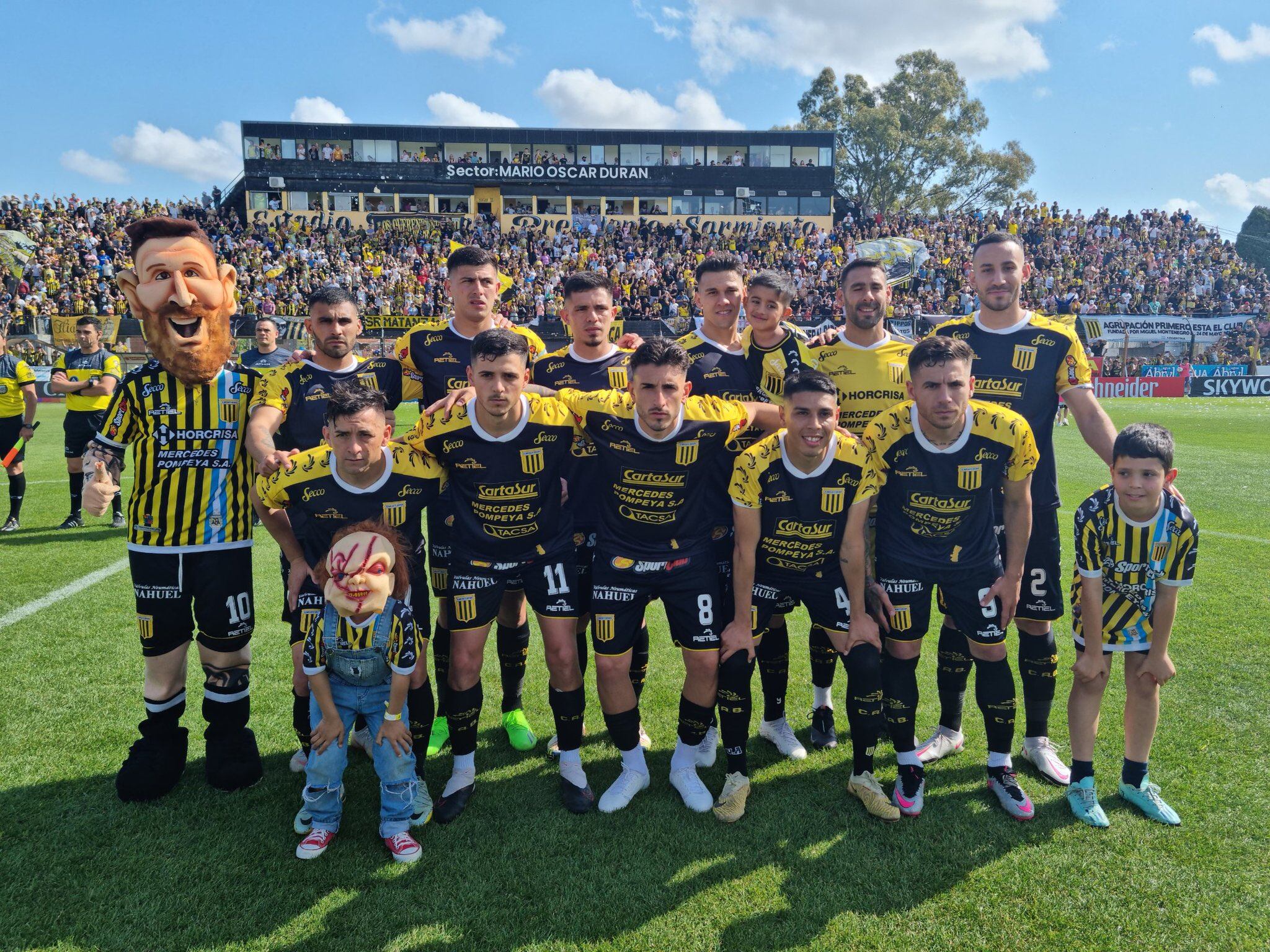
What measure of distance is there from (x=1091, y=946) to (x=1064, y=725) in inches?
75.4

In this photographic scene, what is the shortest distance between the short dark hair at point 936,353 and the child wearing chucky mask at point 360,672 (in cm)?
273

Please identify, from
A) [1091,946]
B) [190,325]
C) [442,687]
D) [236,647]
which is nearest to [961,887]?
[1091,946]

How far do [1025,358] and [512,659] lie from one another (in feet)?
11.4

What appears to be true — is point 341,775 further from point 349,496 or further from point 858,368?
point 858,368

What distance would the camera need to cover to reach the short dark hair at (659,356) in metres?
3.73

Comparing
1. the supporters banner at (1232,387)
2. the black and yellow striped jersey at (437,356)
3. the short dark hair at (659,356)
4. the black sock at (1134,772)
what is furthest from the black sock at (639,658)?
the supporters banner at (1232,387)

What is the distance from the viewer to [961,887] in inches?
125

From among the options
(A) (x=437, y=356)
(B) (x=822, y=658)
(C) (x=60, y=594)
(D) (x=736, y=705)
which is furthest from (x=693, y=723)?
(C) (x=60, y=594)

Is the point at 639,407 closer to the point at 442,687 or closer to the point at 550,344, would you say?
the point at 442,687

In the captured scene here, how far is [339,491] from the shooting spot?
3797mm

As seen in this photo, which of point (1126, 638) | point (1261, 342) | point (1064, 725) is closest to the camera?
point (1126, 638)

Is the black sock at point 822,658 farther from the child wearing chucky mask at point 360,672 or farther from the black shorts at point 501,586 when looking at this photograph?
the child wearing chucky mask at point 360,672

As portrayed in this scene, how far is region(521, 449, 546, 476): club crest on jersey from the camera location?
392 cm

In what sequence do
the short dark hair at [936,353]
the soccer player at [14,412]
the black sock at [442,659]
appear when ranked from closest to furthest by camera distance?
the short dark hair at [936,353] → the black sock at [442,659] → the soccer player at [14,412]
